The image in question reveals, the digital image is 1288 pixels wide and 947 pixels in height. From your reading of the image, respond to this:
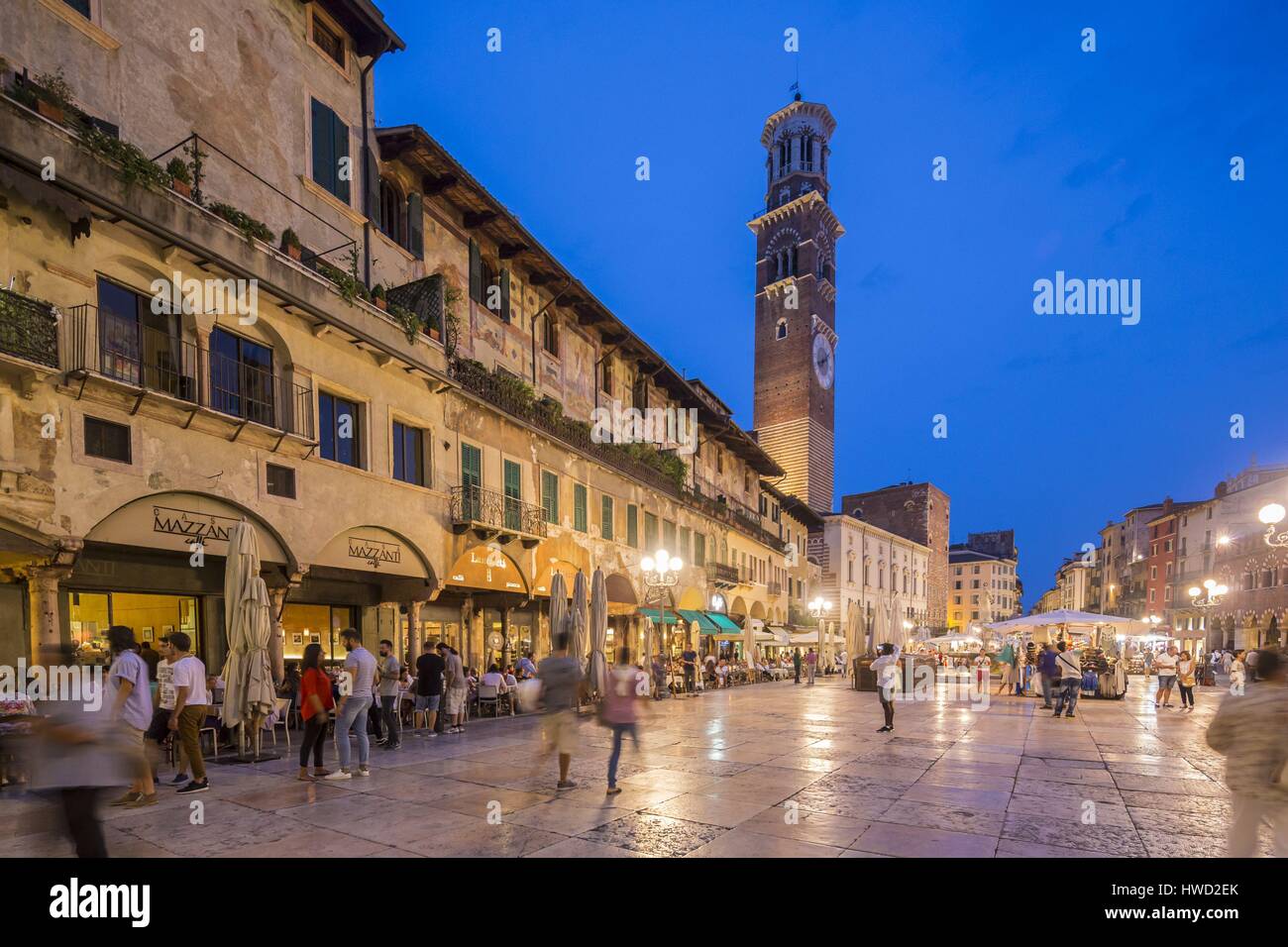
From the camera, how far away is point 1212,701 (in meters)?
20.2

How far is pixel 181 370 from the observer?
11391 millimetres

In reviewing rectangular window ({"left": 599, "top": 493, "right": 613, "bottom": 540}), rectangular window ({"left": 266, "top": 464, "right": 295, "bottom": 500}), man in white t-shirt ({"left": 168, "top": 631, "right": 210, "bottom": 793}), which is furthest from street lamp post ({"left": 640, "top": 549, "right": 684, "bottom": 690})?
man in white t-shirt ({"left": 168, "top": 631, "right": 210, "bottom": 793})

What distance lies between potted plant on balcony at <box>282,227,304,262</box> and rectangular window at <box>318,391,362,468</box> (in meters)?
2.62

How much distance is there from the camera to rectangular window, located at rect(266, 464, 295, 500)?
12.7 metres

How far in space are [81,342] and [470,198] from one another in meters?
10.6

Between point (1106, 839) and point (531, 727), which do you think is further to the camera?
point (531, 727)

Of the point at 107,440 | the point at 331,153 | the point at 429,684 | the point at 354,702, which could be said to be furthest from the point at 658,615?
the point at 107,440

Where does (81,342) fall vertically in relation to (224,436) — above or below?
above

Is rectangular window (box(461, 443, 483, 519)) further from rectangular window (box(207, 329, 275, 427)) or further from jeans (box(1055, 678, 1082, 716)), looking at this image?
jeans (box(1055, 678, 1082, 716))

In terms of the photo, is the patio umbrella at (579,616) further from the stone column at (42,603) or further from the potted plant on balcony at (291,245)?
the stone column at (42,603)

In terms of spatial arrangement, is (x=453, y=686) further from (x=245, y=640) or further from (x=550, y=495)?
(x=550, y=495)
